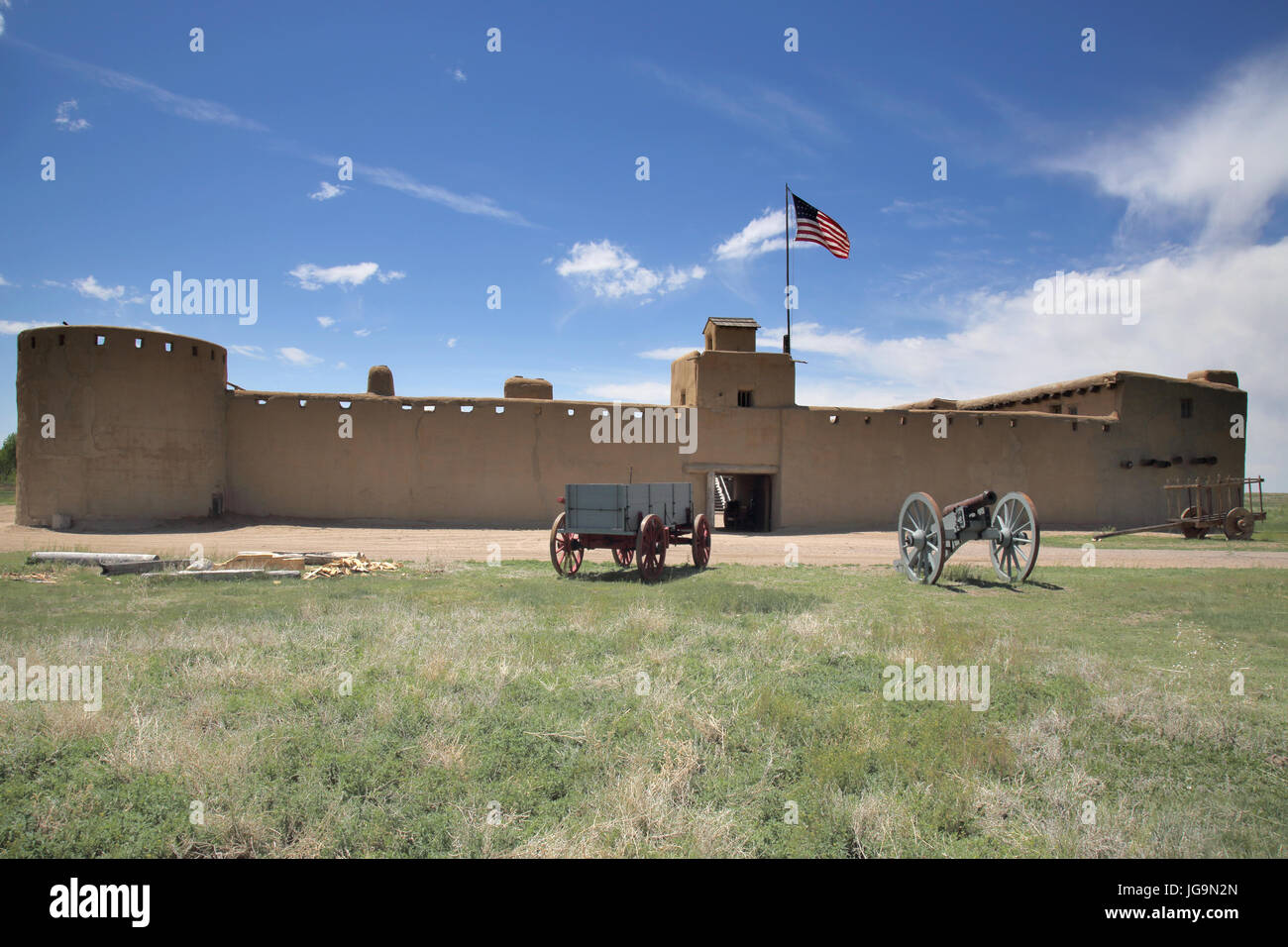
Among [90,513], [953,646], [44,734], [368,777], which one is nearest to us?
[368,777]

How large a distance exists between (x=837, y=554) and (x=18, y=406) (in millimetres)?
22902

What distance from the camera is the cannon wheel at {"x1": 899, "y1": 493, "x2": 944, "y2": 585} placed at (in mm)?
10898

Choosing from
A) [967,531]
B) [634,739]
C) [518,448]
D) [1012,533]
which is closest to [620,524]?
[967,531]

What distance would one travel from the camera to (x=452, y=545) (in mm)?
18062

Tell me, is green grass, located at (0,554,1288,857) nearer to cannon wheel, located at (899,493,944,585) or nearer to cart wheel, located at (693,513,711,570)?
cannon wheel, located at (899,493,944,585)

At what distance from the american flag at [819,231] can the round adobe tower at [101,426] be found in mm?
20246

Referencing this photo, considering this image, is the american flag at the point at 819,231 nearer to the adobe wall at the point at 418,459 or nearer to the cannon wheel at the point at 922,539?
the adobe wall at the point at 418,459

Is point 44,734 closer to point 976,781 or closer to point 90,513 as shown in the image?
point 976,781

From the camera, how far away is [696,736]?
4477mm

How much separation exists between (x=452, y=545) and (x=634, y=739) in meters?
14.5

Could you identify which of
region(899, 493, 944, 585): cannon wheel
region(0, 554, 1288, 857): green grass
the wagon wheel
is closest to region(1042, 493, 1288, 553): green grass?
the wagon wheel

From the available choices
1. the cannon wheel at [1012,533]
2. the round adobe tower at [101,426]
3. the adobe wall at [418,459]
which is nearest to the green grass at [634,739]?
the cannon wheel at [1012,533]

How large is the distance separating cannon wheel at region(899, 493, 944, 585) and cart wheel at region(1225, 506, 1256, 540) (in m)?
15.1
